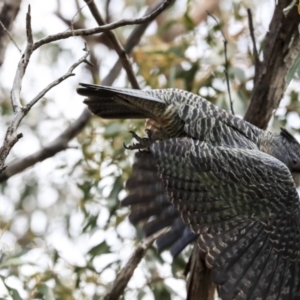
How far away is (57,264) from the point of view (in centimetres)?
304

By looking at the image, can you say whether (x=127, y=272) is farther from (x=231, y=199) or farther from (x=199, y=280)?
(x=231, y=199)

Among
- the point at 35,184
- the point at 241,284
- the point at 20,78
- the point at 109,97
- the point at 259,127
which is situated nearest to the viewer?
the point at 20,78

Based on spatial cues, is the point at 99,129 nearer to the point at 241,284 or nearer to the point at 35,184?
the point at 35,184

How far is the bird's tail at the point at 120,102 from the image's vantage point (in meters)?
2.20

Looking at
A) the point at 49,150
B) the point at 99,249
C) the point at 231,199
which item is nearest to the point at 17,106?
the point at 231,199

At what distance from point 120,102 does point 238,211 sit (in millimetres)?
485

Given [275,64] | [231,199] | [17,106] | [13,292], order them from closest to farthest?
[17,106]
[231,199]
[13,292]
[275,64]

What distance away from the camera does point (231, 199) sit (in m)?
2.13

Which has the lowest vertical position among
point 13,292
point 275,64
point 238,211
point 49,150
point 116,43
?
point 13,292

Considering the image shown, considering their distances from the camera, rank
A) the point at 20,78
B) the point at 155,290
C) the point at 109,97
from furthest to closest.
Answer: the point at 155,290 → the point at 109,97 → the point at 20,78

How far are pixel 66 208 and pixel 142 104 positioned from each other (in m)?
1.70

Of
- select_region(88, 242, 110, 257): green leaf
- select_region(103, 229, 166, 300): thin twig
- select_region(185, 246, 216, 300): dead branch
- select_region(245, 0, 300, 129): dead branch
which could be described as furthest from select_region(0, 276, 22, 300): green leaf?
select_region(245, 0, 300, 129): dead branch

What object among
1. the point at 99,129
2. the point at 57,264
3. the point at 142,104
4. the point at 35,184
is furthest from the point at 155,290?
the point at 35,184

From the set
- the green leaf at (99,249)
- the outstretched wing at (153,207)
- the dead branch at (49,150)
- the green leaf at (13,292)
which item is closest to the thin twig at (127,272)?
the outstretched wing at (153,207)
